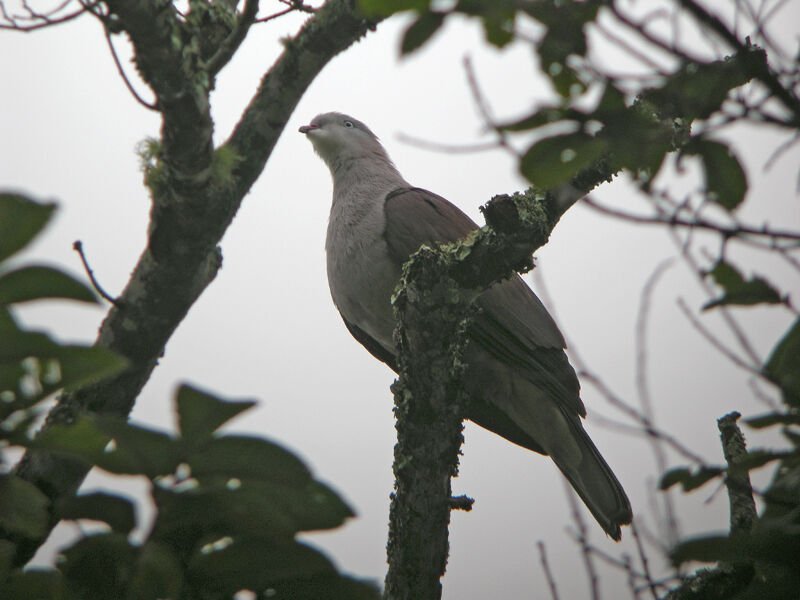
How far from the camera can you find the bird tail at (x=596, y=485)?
3.35 m

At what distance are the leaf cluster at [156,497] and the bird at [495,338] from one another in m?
2.45

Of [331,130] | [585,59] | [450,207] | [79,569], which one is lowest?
[79,569]

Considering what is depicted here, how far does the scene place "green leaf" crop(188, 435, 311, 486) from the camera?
811 mm

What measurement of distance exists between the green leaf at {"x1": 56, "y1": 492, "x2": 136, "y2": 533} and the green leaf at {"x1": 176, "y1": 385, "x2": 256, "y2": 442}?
0.56ft

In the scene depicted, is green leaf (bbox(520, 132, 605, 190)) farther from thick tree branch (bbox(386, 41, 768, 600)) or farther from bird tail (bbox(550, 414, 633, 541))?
bird tail (bbox(550, 414, 633, 541))

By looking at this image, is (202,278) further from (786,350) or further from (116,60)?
(786,350)

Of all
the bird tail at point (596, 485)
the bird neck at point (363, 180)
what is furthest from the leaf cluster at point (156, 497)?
the bird neck at point (363, 180)

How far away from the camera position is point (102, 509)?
2.88ft

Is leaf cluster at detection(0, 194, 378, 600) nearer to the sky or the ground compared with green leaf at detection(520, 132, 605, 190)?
nearer to the ground

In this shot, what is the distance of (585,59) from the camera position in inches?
35.9

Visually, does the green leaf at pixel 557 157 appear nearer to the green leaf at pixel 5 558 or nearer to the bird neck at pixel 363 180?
the green leaf at pixel 5 558

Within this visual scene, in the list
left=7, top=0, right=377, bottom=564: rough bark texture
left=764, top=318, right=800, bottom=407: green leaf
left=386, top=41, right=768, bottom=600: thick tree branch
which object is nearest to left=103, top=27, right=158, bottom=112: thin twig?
left=7, top=0, right=377, bottom=564: rough bark texture

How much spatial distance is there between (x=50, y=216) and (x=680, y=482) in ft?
2.94

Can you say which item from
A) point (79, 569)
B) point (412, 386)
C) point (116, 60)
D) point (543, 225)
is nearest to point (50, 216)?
point (79, 569)
